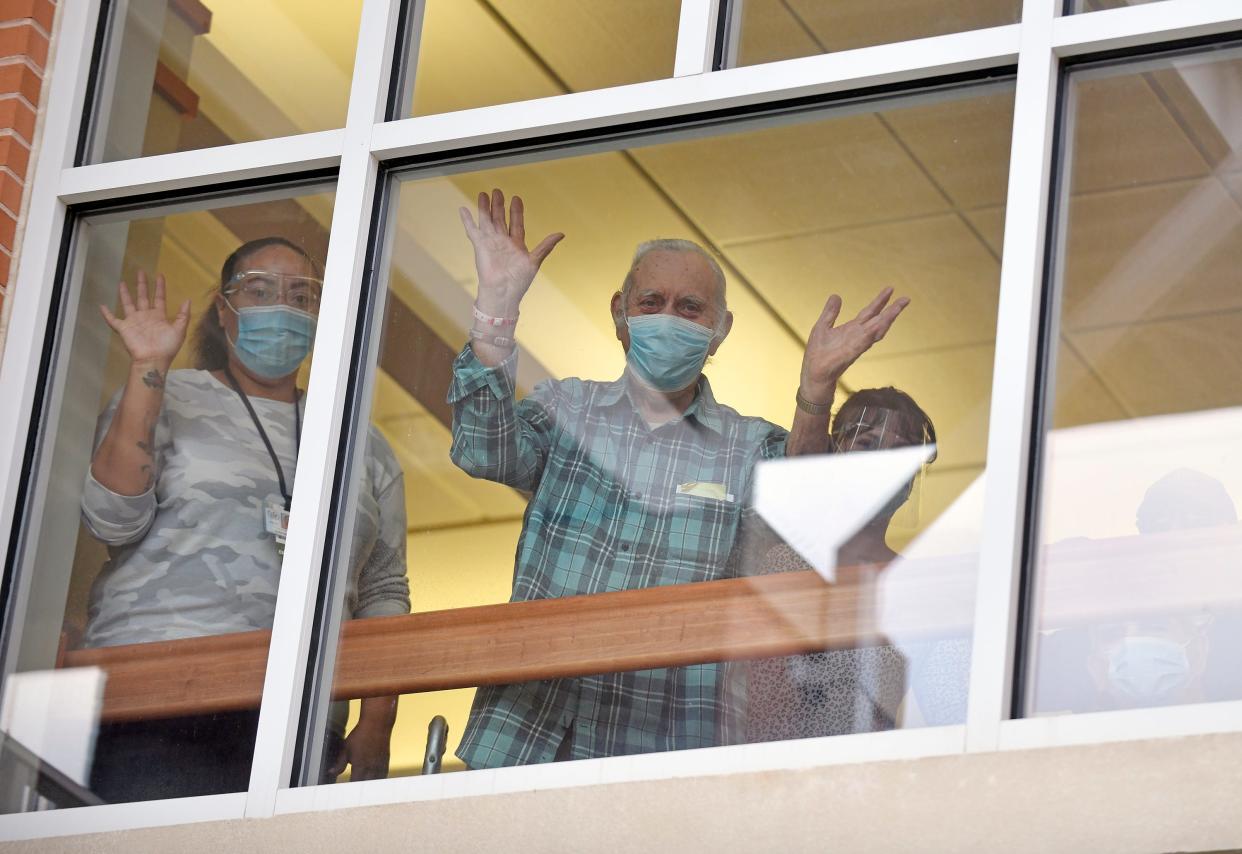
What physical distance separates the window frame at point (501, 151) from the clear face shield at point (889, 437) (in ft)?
0.63

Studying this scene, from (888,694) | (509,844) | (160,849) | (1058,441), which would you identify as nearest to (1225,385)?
(1058,441)

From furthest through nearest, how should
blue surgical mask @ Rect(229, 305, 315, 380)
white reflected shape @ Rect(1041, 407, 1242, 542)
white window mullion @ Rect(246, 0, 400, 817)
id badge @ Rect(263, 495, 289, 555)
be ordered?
blue surgical mask @ Rect(229, 305, 315, 380)
id badge @ Rect(263, 495, 289, 555)
white window mullion @ Rect(246, 0, 400, 817)
white reflected shape @ Rect(1041, 407, 1242, 542)

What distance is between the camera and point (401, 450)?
3.99 m

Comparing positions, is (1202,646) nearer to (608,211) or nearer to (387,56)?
(608,211)

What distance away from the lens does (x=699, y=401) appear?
12.7 ft

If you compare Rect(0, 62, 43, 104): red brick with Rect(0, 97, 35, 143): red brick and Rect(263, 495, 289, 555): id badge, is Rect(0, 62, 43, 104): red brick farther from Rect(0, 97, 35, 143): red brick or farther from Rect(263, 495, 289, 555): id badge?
Rect(263, 495, 289, 555): id badge

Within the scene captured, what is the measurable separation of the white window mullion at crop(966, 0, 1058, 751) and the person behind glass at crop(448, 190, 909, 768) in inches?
12.5

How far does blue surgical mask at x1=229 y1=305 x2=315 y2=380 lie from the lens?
4.14m

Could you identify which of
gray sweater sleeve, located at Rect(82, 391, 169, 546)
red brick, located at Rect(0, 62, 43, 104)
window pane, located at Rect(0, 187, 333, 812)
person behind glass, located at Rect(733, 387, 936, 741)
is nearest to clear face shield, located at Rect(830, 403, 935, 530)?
person behind glass, located at Rect(733, 387, 936, 741)

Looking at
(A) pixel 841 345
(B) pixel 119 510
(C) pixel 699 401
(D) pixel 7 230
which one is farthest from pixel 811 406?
(D) pixel 7 230

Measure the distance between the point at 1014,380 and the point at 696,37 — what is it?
104 centimetres

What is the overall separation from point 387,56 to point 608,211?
2.20 ft

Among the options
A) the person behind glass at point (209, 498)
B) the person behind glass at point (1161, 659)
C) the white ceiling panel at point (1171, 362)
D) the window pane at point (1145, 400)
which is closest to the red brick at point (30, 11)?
the person behind glass at point (209, 498)

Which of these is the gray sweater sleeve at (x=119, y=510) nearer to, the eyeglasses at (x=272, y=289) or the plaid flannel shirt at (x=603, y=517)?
the eyeglasses at (x=272, y=289)
